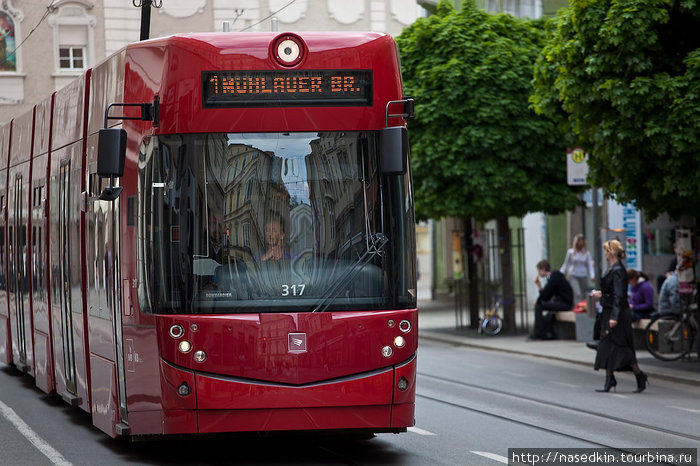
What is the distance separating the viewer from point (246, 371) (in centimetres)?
939

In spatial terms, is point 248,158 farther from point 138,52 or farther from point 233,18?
point 233,18

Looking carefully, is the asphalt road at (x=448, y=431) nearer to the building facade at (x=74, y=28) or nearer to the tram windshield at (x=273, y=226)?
the tram windshield at (x=273, y=226)

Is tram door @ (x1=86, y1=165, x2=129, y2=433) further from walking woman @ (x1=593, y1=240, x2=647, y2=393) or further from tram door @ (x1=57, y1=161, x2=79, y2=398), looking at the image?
walking woman @ (x1=593, y1=240, x2=647, y2=393)

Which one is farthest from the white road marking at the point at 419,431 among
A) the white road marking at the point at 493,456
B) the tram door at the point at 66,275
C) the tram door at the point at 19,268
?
the tram door at the point at 19,268

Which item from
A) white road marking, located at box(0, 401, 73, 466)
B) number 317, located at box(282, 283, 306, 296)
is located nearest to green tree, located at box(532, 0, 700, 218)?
white road marking, located at box(0, 401, 73, 466)

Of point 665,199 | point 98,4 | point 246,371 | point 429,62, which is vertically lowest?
point 246,371

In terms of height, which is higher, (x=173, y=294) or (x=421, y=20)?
(x=421, y=20)

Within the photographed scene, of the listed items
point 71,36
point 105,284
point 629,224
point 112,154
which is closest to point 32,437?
point 105,284

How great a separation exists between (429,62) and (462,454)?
15.7 meters

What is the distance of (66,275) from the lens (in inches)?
499

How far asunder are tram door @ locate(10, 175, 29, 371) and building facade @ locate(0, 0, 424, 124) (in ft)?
57.2

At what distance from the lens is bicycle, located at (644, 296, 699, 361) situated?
19.2 meters

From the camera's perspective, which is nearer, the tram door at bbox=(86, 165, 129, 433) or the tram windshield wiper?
the tram windshield wiper

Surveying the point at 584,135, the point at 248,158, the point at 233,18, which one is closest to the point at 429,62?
the point at 584,135
